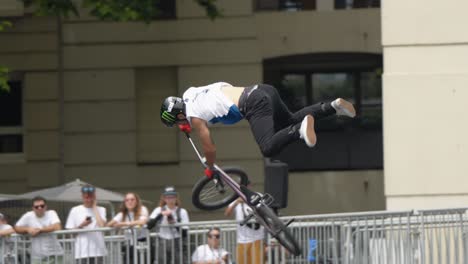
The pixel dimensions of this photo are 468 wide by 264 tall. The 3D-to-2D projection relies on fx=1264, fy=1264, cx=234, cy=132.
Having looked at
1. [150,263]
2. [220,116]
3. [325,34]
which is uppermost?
[325,34]

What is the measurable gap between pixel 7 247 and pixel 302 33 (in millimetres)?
12132

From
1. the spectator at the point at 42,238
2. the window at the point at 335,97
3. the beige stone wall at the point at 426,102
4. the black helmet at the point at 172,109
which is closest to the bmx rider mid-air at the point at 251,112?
the black helmet at the point at 172,109

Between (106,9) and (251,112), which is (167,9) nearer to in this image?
(106,9)

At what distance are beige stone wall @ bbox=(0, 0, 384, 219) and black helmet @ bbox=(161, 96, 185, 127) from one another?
42.8ft

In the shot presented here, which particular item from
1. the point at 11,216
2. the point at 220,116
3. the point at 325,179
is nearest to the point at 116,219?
the point at 220,116

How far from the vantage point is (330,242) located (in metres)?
15.2

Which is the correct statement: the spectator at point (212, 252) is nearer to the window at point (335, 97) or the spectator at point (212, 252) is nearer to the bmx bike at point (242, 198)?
the bmx bike at point (242, 198)

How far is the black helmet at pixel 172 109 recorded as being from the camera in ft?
43.2

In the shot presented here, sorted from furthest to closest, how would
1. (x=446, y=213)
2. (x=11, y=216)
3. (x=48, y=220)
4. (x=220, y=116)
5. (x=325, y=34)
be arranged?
(x=325, y=34), (x=11, y=216), (x=48, y=220), (x=446, y=213), (x=220, y=116)

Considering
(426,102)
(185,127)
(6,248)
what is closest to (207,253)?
(6,248)

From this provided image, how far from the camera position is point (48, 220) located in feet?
53.0

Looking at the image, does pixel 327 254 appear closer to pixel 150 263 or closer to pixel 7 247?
pixel 150 263

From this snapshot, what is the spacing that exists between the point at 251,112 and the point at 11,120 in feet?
50.3

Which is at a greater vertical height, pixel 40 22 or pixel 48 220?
pixel 40 22
